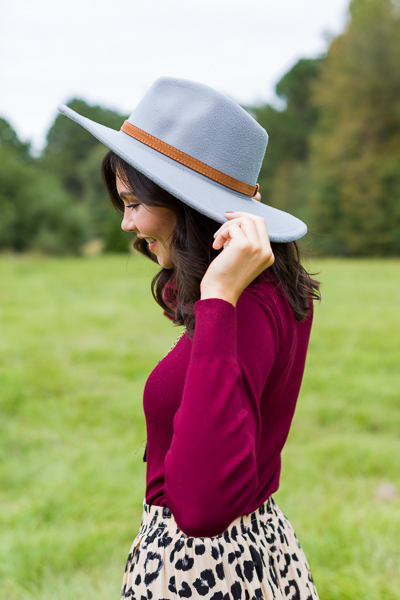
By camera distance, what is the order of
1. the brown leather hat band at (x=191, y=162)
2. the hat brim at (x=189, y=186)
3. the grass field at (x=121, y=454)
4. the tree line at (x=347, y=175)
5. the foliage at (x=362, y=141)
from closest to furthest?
the hat brim at (x=189, y=186), the brown leather hat band at (x=191, y=162), the grass field at (x=121, y=454), the foliage at (x=362, y=141), the tree line at (x=347, y=175)

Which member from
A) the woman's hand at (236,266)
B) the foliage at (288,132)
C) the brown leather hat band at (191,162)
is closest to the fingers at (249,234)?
the woman's hand at (236,266)

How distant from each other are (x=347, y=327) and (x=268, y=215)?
687 centimetres

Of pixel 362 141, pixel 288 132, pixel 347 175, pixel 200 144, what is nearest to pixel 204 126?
pixel 200 144

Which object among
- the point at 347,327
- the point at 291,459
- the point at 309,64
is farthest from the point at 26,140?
the point at 291,459

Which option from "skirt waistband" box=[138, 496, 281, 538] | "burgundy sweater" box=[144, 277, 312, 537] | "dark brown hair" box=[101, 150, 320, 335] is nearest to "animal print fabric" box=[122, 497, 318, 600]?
"skirt waistband" box=[138, 496, 281, 538]

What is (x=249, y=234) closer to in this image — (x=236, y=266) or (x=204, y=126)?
(x=236, y=266)

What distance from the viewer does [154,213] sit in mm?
1287

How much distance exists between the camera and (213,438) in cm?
90

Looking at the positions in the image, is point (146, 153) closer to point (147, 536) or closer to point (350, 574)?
point (147, 536)

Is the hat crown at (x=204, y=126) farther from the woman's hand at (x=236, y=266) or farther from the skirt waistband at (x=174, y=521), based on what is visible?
the skirt waistband at (x=174, y=521)

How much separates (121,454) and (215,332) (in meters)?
3.30

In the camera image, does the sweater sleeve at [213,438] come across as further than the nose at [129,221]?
No

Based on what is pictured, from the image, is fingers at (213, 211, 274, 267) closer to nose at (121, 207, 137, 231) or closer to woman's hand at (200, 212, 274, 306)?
woman's hand at (200, 212, 274, 306)

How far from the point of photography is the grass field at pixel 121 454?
2.66 meters
